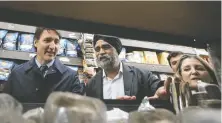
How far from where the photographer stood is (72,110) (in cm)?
54

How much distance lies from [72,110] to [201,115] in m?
0.26

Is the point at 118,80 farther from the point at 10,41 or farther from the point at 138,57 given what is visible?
the point at 10,41

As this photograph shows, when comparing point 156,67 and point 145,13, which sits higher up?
point 145,13

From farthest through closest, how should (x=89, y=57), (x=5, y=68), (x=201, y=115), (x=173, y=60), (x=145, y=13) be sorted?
(x=173, y=60), (x=89, y=57), (x=5, y=68), (x=201, y=115), (x=145, y=13)

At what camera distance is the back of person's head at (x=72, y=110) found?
1.74ft

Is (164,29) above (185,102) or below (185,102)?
above

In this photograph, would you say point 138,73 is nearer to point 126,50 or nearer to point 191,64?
point 126,50

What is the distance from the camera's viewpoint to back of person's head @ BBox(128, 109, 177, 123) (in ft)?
2.03

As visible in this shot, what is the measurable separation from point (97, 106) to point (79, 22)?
0.63 ft

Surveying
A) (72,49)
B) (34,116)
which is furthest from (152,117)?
(72,49)

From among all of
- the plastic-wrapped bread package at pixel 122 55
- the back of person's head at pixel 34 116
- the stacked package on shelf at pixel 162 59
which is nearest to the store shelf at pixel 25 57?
the plastic-wrapped bread package at pixel 122 55

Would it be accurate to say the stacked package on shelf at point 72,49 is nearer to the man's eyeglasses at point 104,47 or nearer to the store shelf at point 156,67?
the man's eyeglasses at point 104,47

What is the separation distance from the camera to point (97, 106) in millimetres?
587

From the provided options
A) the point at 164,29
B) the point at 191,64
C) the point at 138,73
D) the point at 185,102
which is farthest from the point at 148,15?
the point at 138,73
